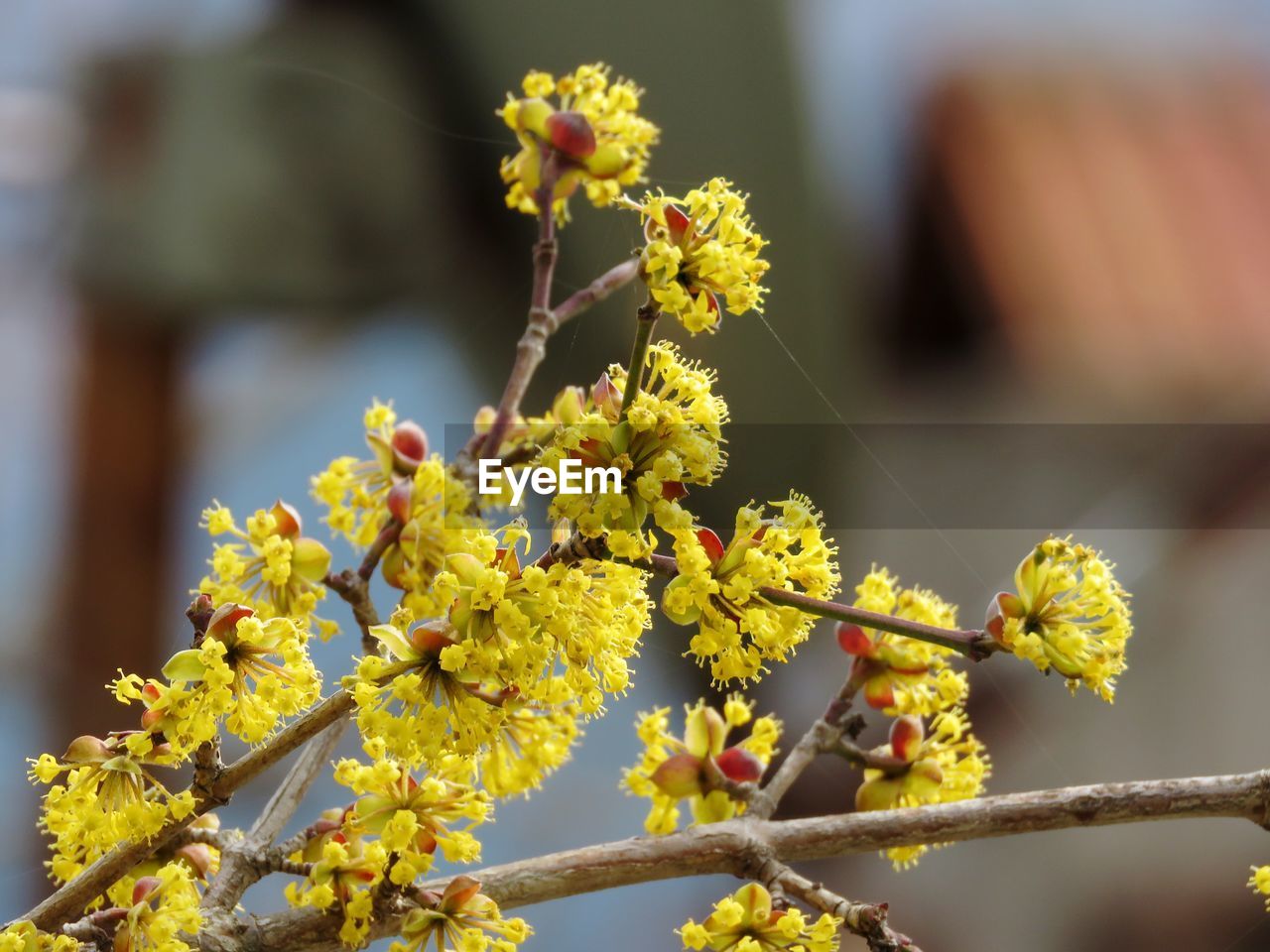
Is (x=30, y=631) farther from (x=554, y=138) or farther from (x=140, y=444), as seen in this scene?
(x=554, y=138)

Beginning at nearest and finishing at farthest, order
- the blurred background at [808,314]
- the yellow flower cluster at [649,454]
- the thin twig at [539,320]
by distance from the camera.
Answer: the yellow flower cluster at [649,454], the thin twig at [539,320], the blurred background at [808,314]

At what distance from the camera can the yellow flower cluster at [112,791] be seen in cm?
44

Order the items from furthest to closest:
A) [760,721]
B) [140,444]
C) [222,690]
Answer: [140,444], [760,721], [222,690]

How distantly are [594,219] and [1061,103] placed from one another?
1.10 m

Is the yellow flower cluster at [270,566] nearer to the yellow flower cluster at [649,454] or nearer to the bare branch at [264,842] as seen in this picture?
the bare branch at [264,842]

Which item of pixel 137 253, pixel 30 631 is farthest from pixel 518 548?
pixel 137 253

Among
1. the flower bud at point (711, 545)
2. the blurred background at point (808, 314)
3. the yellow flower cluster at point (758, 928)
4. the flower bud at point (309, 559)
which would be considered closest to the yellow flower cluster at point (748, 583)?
the flower bud at point (711, 545)

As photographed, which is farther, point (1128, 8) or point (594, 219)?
point (1128, 8)

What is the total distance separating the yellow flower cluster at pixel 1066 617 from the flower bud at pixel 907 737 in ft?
0.47

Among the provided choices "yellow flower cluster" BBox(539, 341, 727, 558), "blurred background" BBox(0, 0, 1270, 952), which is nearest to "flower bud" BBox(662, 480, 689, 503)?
"yellow flower cluster" BBox(539, 341, 727, 558)

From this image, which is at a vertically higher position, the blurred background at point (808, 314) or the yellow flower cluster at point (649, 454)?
the blurred background at point (808, 314)

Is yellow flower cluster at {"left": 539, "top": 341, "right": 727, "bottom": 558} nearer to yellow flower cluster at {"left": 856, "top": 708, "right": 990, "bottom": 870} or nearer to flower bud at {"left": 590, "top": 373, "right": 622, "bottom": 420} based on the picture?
flower bud at {"left": 590, "top": 373, "right": 622, "bottom": 420}

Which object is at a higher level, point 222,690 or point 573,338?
point 573,338

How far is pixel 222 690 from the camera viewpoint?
1.37ft
